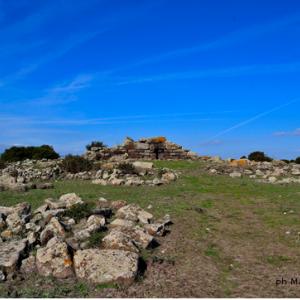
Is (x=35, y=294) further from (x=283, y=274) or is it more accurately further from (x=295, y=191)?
(x=295, y=191)

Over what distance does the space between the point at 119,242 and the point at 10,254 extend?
2103mm

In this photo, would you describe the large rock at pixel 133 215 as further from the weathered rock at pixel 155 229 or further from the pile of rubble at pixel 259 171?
the pile of rubble at pixel 259 171

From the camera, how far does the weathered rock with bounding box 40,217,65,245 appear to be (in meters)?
9.51

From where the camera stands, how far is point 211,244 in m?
10.2

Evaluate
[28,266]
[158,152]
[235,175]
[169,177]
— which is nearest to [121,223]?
[28,266]

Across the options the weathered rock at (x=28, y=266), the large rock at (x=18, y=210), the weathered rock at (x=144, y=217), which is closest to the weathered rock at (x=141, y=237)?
the weathered rock at (x=144, y=217)

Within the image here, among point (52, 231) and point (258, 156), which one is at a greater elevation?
point (258, 156)

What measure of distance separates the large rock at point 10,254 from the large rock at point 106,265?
3.74 ft

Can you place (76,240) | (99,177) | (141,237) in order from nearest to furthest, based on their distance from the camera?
(76,240), (141,237), (99,177)

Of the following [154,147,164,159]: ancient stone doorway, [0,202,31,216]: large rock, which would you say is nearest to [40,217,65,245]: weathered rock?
[0,202,31,216]: large rock

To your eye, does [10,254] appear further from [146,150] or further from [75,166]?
[146,150]

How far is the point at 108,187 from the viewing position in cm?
1831

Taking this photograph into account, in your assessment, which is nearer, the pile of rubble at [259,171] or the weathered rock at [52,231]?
the weathered rock at [52,231]

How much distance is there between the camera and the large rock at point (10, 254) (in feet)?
26.6
